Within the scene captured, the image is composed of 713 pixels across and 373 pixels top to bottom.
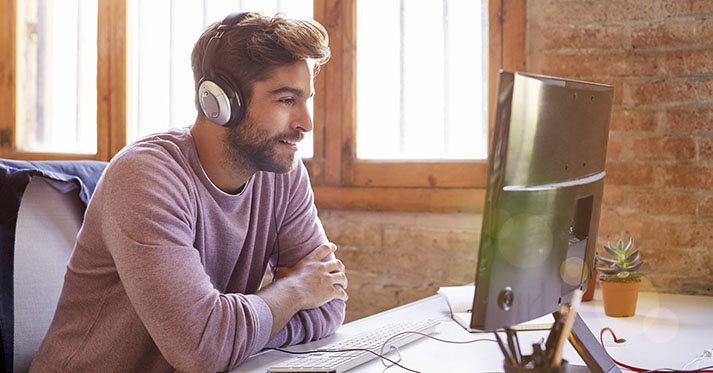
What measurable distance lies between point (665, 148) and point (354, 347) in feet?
4.03

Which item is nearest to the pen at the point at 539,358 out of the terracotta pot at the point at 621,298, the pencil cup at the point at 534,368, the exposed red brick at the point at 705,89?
the pencil cup at the point at 534,368

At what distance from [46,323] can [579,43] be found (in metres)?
1.69

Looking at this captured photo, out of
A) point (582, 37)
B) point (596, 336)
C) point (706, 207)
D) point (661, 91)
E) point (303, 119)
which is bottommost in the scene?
point (596, 336)

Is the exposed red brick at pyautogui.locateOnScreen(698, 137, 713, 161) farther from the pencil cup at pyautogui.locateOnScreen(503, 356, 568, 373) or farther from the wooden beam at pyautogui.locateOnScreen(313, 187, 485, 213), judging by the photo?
the pencil cup at pyautogui.locateOnScreen(503, 356, 568, 373)

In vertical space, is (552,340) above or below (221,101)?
below

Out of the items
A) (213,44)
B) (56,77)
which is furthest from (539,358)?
(56,77)

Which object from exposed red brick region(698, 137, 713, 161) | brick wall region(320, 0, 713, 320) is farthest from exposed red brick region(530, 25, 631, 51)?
exposed red brick region(698, 137, 713, 161)

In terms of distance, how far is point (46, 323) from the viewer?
1.50m

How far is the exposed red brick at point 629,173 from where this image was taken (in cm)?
191

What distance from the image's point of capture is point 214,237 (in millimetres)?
1451

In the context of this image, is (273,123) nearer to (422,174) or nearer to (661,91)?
(422,174)

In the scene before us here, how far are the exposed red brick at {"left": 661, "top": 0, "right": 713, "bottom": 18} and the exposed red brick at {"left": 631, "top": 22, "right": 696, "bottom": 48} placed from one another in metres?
0.03

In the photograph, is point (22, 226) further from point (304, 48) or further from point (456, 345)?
point (456, 345)

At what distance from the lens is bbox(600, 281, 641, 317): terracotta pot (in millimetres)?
1521
